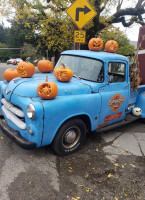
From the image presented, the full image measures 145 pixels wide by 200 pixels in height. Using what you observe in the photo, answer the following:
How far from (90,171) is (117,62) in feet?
8.49

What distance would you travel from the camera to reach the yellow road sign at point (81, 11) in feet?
18.6

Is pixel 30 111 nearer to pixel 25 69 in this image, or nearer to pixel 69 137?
pixel 69 137

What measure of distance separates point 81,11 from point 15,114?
4089 millimetres

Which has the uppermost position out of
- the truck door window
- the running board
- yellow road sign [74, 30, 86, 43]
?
yellow road sign [74, 30, 86, 43]

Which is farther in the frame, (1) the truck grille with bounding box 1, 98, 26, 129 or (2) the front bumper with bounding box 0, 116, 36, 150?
(1) the truck grille with bounding box 1, 98, 26, 129

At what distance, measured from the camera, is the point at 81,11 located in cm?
572

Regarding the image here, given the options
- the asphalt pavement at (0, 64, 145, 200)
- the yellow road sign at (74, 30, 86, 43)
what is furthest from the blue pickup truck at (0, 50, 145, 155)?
the yellow road sign at (74, 30, 86, 43)

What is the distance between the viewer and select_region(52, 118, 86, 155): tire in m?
3.38

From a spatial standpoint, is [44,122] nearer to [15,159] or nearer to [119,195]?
[15,159]

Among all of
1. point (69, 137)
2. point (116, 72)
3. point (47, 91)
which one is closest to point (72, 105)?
point (47, 91)

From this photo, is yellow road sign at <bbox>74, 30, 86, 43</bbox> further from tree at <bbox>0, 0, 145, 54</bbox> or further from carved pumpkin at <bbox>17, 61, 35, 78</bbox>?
tree at <bbox>0, 0, 145, 54</bbox>

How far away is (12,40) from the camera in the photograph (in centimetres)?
5547

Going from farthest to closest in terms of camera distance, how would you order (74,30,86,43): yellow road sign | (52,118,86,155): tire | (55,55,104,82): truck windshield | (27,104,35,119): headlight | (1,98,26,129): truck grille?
(74,30,86,43): yellow road sign, (55,55,104,82): truck windshield, (52,118,86,155): tire, (1,98,26,129): truck grille, (27,104,35,119): headlight

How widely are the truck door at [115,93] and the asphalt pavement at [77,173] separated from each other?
67 centimetres
